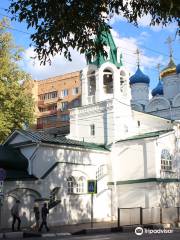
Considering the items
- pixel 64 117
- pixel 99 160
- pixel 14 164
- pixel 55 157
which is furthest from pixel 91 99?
pixel 64 117

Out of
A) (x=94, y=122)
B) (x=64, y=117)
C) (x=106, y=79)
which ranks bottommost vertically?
(x=94, y=122)

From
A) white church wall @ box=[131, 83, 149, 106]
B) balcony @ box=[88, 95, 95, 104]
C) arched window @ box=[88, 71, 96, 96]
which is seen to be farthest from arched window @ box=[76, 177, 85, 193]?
white church wall @ box=[131, 83, 149, 106]

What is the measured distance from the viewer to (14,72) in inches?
1369

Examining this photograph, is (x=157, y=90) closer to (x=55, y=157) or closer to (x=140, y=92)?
(x=140, y=92)

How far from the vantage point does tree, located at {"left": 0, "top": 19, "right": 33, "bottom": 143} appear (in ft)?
108

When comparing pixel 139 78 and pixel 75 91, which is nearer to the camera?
pixel 139 78

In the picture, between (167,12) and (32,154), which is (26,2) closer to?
(167,12)

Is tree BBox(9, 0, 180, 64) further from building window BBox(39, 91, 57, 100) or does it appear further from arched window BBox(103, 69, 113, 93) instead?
building window BBox(39, 91, 57, 100)

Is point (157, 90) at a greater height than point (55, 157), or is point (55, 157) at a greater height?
point (157, 90)

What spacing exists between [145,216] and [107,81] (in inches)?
583

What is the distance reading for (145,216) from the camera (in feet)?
78.3

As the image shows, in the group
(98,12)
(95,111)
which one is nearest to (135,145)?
(95,111)

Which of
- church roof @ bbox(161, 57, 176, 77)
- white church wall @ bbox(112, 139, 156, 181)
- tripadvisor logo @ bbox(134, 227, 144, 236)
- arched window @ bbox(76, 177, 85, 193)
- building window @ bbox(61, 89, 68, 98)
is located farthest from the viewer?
building window @ bbox(61, 89, 68, 98)

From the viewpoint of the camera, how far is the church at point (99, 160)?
86.4 ft
